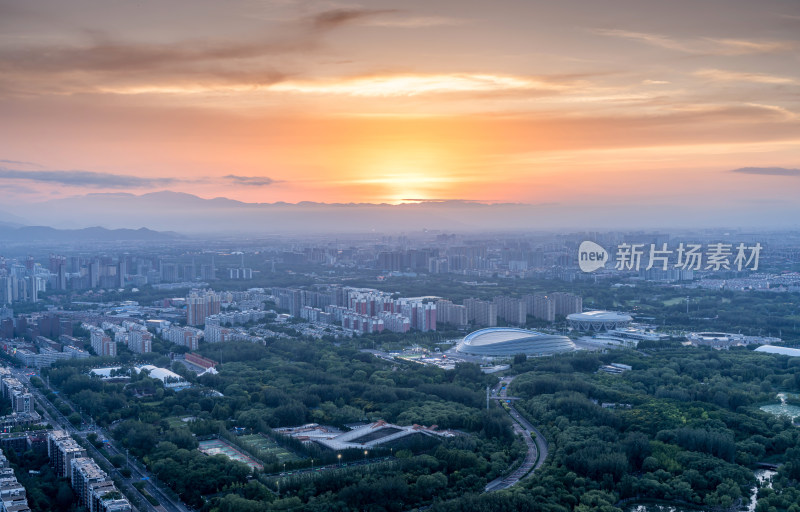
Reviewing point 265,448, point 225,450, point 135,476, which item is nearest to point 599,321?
point 265,448

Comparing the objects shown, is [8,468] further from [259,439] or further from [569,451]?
[569,451]

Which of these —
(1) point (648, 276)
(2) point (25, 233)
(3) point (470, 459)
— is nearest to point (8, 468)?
(3) point (470, 459)

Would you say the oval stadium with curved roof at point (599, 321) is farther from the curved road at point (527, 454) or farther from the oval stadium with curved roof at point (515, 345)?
the curved road at point (527, 454)

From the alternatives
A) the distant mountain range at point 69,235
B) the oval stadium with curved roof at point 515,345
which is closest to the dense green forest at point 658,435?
the oval stadium with curved roof at point 515,345

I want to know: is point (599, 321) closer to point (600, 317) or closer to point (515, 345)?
point (600, 317)

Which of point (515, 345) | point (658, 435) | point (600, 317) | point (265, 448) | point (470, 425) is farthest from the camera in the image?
point (600, 317)

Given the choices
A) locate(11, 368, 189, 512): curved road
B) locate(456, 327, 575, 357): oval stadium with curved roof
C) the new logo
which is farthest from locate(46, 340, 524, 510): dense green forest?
the new logo
